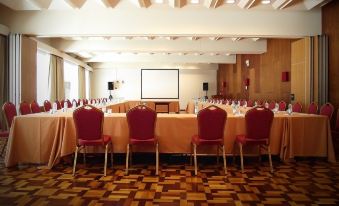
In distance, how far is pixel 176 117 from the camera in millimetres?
4203

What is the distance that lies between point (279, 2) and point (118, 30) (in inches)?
151

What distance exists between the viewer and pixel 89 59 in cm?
1507

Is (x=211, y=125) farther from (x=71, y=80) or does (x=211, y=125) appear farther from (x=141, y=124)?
(x=71, y=80)

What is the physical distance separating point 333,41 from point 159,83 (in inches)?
496

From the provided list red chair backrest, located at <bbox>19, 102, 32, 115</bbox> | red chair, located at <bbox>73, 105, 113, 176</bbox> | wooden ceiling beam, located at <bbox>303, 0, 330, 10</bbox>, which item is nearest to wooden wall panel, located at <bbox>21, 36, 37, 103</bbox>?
red chair backrest, located at <bbox>19, 102, 32, 115</bbox>

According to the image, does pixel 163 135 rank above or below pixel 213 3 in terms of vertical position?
below

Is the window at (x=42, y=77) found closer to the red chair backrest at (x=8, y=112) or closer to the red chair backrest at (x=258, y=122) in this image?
the red chair backrest at (x=8, y=112)

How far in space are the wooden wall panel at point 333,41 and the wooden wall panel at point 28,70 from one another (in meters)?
7.57

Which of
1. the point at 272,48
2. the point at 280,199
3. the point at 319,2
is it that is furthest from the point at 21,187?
the point at 272,48

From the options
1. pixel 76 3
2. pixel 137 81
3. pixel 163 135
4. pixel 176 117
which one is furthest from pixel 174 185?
pixel 137 81

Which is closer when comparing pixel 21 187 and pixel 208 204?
pixel 208 204

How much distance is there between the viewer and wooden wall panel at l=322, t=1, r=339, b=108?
21.5 feet

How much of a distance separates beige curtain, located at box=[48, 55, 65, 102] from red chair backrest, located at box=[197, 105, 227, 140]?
27.8ft

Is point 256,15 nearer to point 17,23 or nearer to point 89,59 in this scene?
point 17,23
